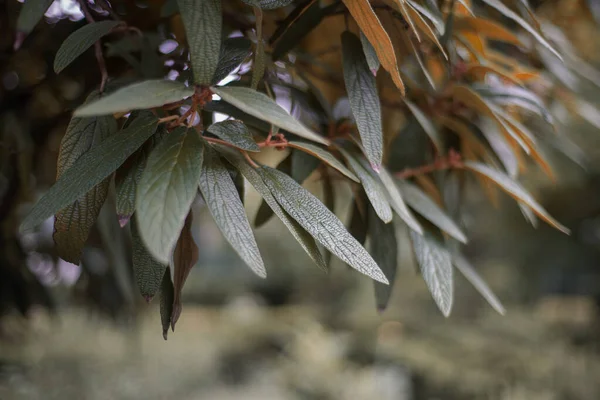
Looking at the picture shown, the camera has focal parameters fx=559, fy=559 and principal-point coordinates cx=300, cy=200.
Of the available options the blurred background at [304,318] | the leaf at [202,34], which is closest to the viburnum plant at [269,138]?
the leaf at [202,34]

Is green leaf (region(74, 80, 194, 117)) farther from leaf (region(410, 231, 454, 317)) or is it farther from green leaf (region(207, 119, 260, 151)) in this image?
leaf (region(410, 231, 454, 317))

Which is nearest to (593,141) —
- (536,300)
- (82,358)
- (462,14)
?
(536,300)

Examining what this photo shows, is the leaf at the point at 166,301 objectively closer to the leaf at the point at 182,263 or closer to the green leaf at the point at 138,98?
the leaf at the point at 182,263

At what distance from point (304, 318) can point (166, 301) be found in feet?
7.61

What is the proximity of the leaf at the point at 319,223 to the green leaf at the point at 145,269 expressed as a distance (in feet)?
0.28

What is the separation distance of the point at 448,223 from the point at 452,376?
1629 mm

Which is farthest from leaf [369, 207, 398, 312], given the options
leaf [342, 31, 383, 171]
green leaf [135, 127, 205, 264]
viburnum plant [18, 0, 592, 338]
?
green leaf [135, 127, 205, 264]

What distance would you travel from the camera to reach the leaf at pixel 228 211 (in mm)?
281

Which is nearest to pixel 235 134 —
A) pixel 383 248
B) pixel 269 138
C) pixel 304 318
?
pixel 269 138

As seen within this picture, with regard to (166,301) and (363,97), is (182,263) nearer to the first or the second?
(166,301)

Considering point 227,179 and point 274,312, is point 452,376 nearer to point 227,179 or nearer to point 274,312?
point 274,312

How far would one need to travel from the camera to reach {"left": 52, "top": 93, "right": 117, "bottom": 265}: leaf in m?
0.34

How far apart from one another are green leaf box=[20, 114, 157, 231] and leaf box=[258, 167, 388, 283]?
3.0 inches

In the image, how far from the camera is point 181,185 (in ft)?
0.89
